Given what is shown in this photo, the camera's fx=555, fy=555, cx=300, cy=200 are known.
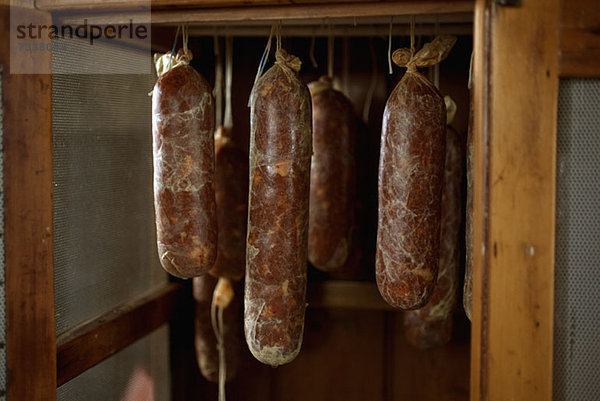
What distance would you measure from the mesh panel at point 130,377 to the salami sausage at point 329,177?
69 cm

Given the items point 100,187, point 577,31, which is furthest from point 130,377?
point 577,31

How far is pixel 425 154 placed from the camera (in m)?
1.35

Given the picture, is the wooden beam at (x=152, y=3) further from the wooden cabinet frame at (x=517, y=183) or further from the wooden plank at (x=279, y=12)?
the wooden cabinet frame at (x=517, y=183)

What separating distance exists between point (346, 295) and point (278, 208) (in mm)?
921

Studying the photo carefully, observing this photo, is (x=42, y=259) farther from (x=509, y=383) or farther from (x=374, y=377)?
(x=374, y=377)

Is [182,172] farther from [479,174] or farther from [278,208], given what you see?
[479,174]

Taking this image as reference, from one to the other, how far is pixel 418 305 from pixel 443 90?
3.50 feet

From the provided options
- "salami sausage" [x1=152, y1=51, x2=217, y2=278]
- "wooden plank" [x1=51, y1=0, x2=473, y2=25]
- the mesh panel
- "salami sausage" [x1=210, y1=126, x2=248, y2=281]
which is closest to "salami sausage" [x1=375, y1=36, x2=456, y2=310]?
"wooden plank" [x1=51, y1=0, x2=473, y2=25]

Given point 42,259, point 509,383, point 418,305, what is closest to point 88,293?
point 42,259

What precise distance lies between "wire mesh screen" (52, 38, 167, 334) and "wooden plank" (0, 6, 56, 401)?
5.8 inches

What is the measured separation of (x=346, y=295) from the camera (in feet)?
7.25

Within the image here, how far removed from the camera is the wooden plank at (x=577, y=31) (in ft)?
3.31

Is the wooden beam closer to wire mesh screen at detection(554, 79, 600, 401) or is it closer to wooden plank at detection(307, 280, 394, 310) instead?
wire mesh screen at detection(554, 79, 600, 401)

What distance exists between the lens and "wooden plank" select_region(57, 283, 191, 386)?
144cm
